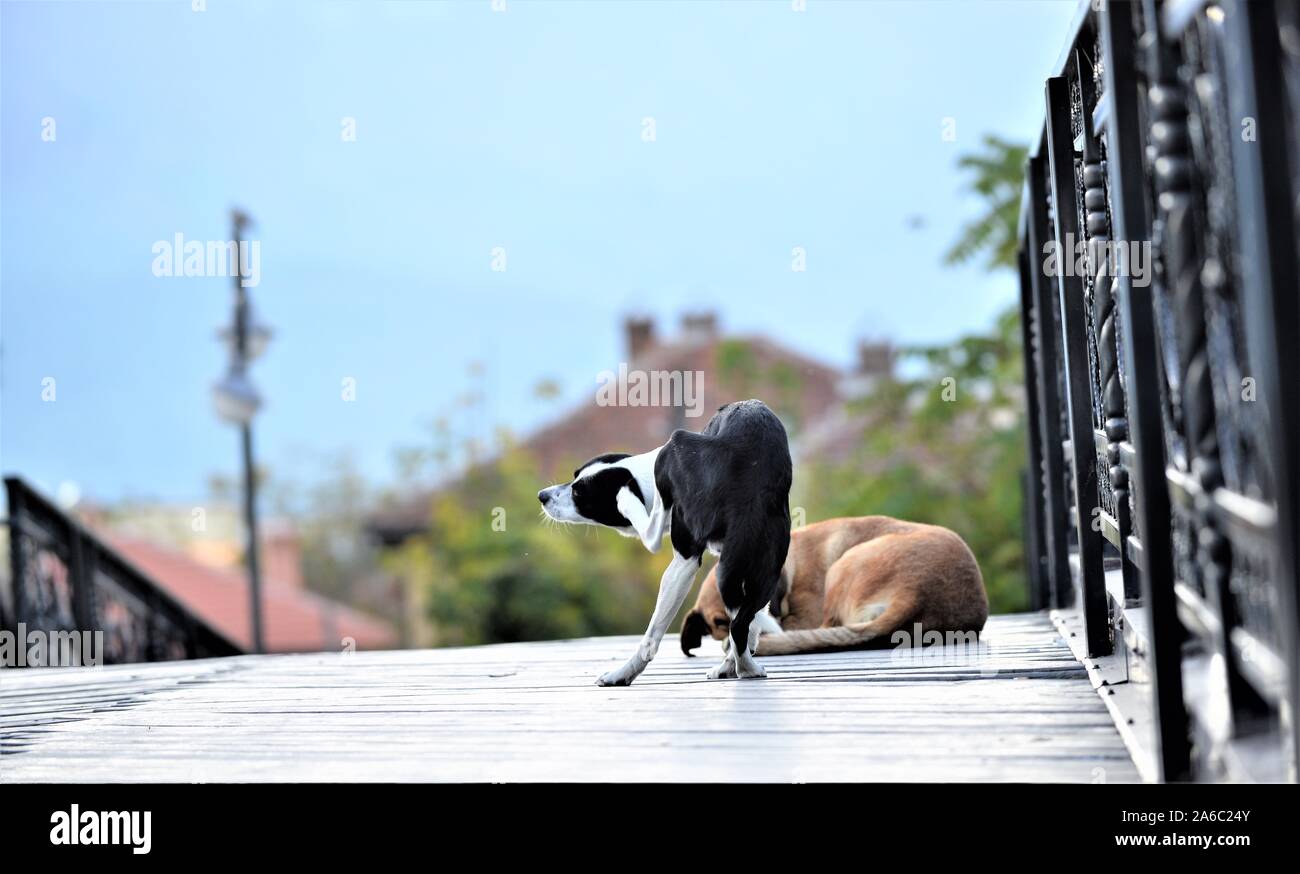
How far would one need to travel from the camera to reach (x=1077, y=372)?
3727mm

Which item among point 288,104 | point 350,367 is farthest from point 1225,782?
point 288,104

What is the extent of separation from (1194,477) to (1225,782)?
471 mm

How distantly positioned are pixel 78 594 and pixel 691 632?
407 centimetres

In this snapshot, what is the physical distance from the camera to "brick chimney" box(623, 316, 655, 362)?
100 feet

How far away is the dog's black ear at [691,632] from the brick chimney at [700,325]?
983 inches

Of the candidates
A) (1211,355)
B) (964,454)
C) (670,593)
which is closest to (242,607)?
(964,454)

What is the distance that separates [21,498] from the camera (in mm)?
6801

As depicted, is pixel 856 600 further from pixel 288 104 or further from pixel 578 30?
pixel 288 104

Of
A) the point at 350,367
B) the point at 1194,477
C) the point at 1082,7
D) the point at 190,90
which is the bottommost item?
the point at 1194,477

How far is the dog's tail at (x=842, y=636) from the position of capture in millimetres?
4285

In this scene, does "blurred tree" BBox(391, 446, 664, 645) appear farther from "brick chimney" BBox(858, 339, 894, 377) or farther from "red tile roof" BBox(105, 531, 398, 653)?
"red tile roof" BBox(105, 531, 398, 653)

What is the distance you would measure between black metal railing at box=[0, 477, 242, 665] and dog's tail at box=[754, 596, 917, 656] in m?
4.26
